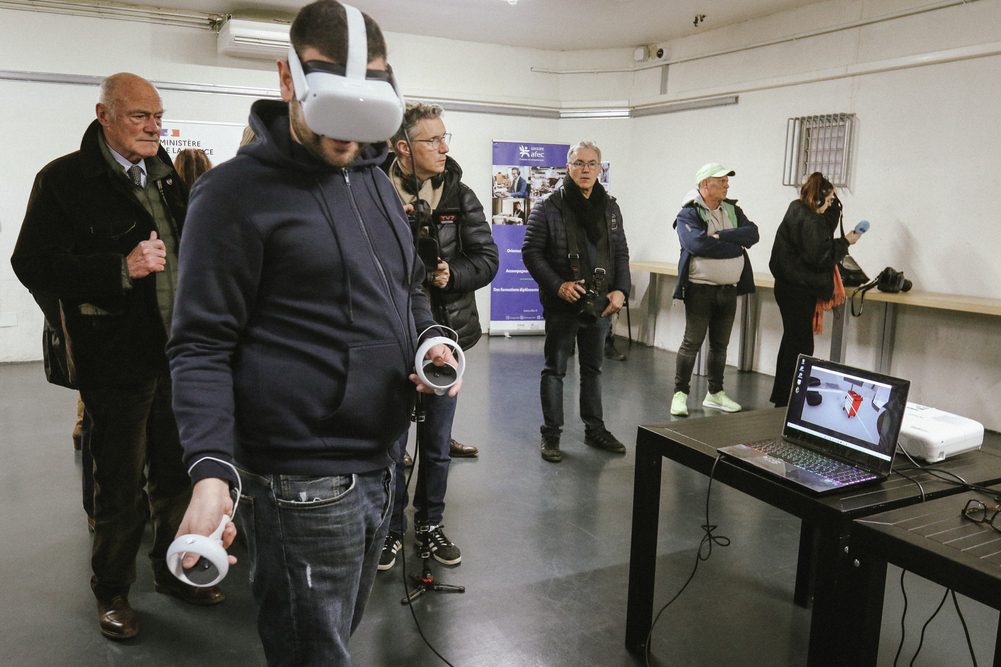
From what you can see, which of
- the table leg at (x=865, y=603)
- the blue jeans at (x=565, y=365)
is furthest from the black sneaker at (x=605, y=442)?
the table leg at (x=865, y=603)

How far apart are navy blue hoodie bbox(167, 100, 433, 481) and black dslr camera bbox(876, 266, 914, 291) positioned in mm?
4414

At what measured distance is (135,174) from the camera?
2.30 m

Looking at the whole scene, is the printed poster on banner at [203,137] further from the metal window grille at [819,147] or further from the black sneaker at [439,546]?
the black sneaker at [439,546]

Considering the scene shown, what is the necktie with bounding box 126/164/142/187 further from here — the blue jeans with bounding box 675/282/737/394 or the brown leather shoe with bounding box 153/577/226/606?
the blue jeans with bounding box 675/282/737/394

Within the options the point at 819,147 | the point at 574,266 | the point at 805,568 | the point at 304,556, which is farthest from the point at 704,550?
the point at 819,147

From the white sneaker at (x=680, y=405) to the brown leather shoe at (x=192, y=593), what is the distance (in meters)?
3.03

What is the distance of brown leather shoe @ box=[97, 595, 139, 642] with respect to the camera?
7.30 ft

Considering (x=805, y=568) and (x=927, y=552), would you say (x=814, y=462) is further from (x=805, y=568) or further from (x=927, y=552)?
(x=805, y=568)

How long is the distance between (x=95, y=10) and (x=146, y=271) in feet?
16.3

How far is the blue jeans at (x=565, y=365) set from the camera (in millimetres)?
3887

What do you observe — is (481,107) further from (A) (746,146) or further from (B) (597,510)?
(B) (597,510)

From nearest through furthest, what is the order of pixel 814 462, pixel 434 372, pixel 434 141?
pixel 434 372
pixel 814 462
pixel 434 141

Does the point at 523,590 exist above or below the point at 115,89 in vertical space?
below

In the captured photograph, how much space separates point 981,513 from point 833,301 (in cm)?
343
